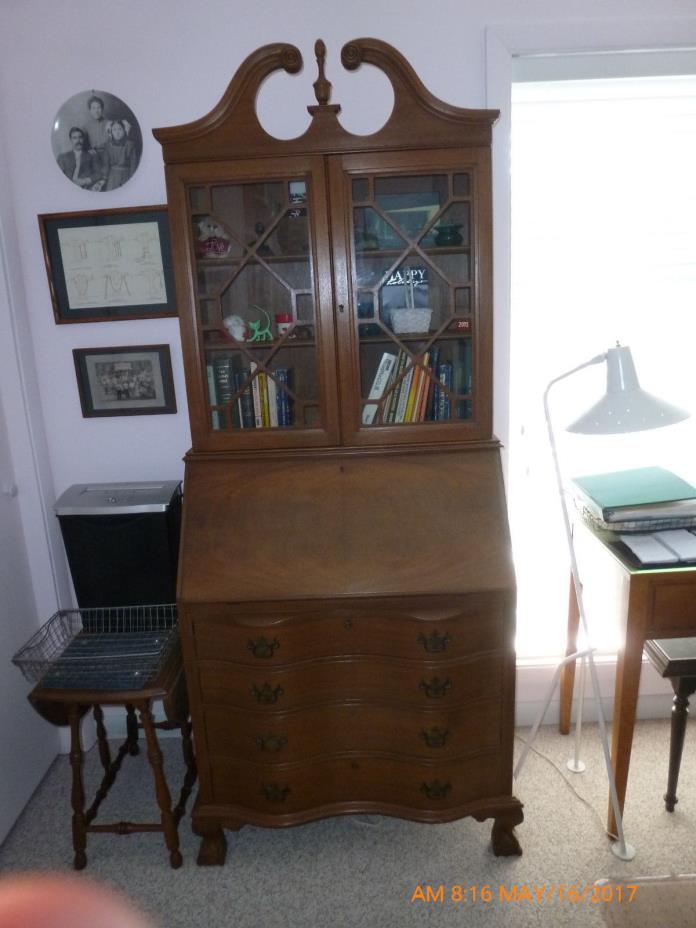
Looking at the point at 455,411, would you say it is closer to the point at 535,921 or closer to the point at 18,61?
the point at 535,921

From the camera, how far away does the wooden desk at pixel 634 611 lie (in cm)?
172

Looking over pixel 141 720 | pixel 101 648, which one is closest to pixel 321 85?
pixel 101 648

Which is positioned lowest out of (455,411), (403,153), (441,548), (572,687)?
(572,687)

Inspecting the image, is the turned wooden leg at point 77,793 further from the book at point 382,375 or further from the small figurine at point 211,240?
the small figurine at point 211,240

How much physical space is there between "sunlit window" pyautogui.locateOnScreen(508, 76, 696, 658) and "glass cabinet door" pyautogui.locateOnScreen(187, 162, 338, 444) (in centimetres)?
82

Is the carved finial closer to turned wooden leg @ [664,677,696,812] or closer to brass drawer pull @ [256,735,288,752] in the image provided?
brass drawer pull @ [256,735,288,752]

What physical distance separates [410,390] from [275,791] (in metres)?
1.24

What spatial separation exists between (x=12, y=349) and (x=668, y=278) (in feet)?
7.40

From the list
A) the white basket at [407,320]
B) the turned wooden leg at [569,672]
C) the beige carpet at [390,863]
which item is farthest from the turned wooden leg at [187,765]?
the white basket at [407,320]

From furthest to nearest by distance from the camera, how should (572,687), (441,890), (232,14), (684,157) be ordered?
(572,687) → (684,157) → (232,14) → (441,890)

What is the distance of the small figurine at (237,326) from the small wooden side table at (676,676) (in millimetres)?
1546

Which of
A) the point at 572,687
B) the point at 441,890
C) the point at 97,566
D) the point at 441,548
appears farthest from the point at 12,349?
the point at 572,687

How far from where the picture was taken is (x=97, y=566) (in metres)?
2.15

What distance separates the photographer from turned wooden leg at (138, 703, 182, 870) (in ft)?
6.00
